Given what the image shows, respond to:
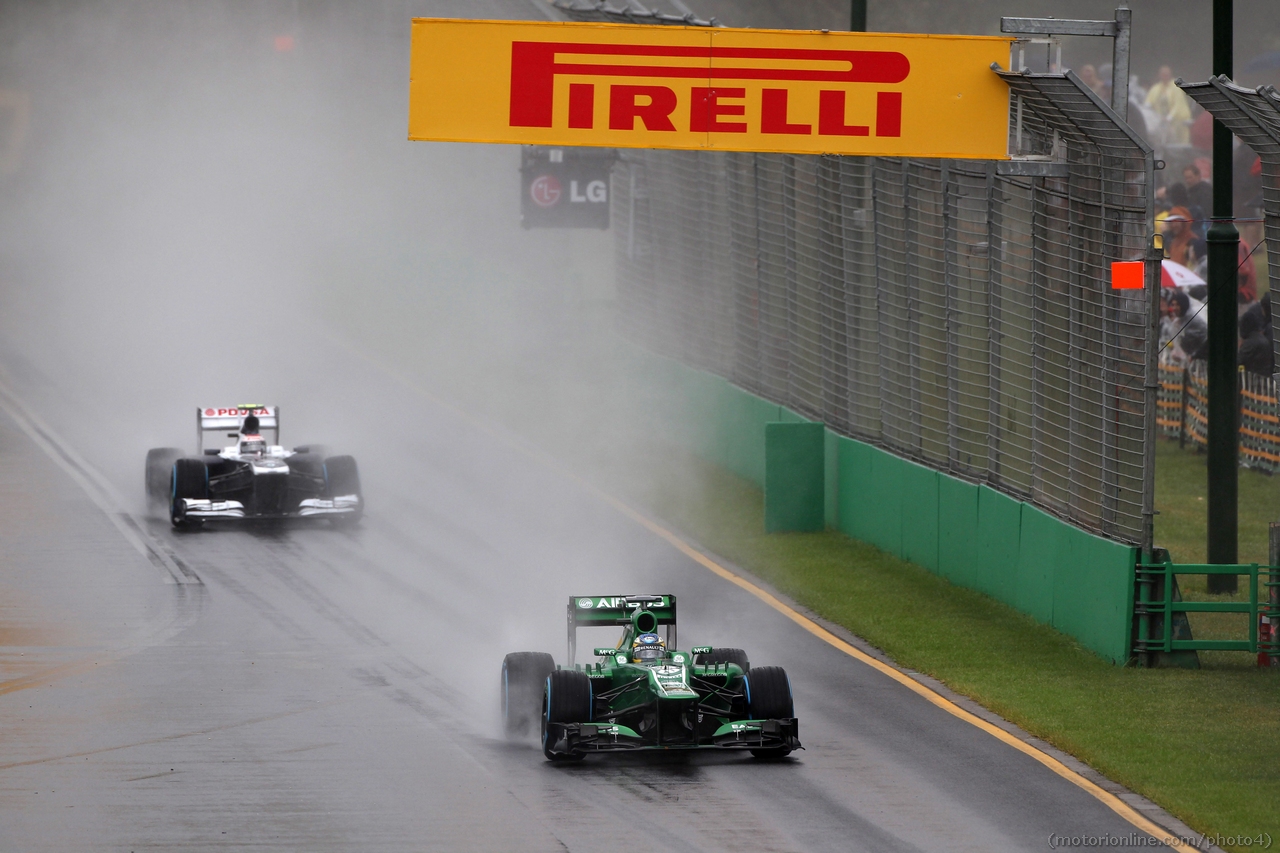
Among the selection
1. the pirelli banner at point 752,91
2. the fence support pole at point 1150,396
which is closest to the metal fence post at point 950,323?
the pirelli banner at point 752,91

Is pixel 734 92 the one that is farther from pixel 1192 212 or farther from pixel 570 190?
pixel 570 190

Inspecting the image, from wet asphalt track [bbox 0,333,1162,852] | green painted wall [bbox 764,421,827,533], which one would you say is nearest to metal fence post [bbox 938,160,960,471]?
green painted wall [bbox 764,421,827,533]

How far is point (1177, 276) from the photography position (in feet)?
83.3

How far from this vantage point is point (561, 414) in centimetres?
3047

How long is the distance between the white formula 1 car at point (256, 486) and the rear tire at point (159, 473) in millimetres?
12

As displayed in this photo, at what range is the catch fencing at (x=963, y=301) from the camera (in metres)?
16.4

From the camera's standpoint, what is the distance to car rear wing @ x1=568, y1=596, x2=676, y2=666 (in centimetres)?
1362

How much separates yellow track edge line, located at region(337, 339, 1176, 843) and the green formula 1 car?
1778 millimetres

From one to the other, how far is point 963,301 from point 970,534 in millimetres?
2406

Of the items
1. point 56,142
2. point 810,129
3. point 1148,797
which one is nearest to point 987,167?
point 810,129

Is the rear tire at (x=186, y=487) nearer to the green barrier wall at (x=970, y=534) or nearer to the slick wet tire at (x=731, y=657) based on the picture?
the green barrier wall at (x=970, y=534)

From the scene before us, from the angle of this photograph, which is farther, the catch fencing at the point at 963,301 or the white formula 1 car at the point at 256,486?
the white formula 1 car at the point at 256,486

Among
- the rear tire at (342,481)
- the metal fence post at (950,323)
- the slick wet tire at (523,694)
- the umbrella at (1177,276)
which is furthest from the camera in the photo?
the umbrella at (1177,276)

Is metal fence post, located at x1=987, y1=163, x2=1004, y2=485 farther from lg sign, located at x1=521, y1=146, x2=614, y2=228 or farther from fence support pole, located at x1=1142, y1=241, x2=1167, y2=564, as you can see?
lg sign, located at x1=521, y1=146, x2=614, y2=228
